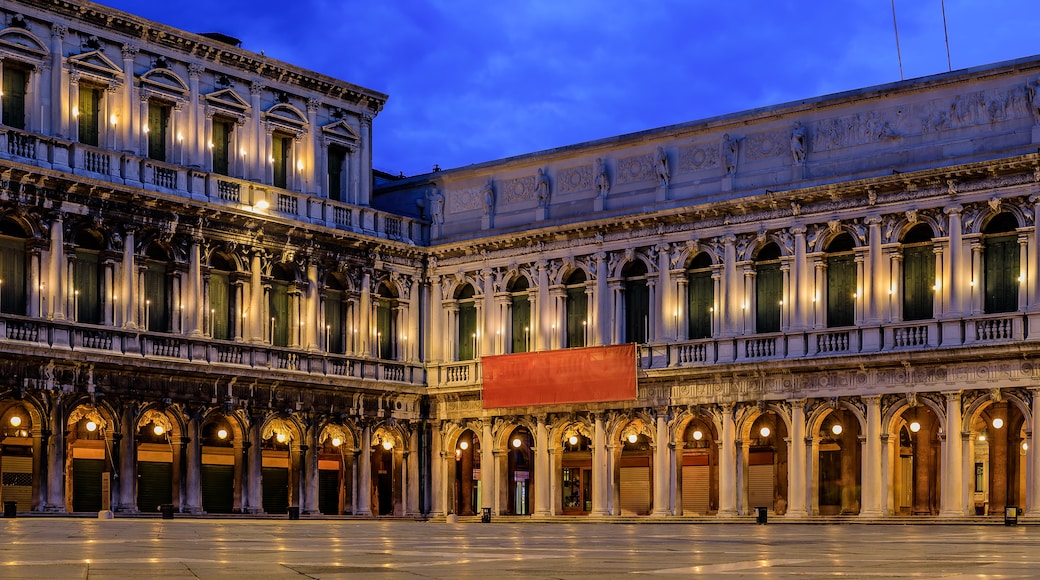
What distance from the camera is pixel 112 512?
132ft

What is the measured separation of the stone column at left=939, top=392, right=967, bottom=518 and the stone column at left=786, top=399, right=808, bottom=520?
4092mm

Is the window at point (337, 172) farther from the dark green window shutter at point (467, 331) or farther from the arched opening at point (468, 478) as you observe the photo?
the arched opening at point (468, 478)

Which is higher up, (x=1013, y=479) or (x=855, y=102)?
(x=855, y=102)

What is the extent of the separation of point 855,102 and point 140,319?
20518 millimetres

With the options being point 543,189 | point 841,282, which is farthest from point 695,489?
point 543,189

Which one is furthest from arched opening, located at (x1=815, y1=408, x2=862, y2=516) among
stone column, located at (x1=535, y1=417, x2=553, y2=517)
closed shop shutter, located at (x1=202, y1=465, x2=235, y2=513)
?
closed shop shutter, located at (x1=202, y1=465, x2=235, y2=513)

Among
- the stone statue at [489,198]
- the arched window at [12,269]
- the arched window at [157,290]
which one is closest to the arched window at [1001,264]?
the stone statue at [489,198]

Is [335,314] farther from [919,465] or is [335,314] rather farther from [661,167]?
[919,465]

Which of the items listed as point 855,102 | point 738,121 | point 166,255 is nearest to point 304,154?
point 166,255

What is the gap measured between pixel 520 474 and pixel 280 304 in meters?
10.8

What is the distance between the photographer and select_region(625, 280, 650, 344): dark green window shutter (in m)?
47.0

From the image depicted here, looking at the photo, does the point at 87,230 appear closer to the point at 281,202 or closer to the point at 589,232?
the point at 281,202

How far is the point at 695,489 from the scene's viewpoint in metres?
49.5

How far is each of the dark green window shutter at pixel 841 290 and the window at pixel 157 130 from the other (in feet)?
63.0
